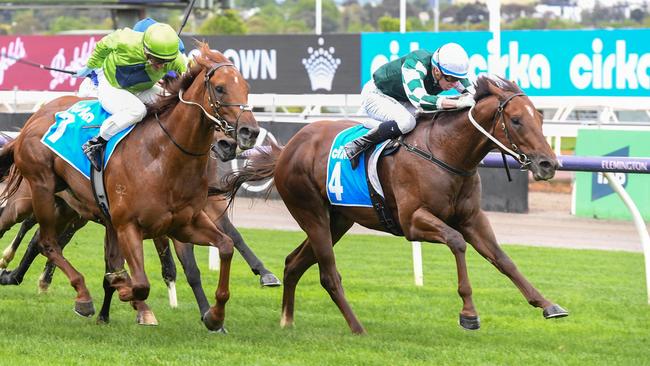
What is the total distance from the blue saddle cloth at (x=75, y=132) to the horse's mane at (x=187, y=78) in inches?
17.6

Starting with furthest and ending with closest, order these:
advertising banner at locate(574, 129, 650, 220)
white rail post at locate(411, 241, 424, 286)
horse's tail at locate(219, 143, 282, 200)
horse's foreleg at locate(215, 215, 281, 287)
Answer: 1. advertising banner at locate(574, 129, 650, 220)
2. white rail post at locate(411, 241, 424, 286)
3. horse's tail at locate(219, 143, 282, 200)
4. horse's foreleg at locate(215, 215, 281, 287)

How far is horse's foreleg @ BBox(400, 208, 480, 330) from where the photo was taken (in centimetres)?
647

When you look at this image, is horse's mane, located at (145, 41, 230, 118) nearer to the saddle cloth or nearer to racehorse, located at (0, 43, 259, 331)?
racehorse, located at (0, 43, 259, 331)

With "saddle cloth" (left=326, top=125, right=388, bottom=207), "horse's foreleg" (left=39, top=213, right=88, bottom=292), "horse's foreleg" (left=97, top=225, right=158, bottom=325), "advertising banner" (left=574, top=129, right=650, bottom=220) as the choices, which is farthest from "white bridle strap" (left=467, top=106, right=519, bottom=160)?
"advertising banner" (left=574, top=129, right=650, bottom=220)

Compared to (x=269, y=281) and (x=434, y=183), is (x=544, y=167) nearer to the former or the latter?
(x=434, y=183)

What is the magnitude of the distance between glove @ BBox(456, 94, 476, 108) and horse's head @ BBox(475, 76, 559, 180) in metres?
0.08

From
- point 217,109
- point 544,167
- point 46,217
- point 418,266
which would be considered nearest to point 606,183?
point 418,266

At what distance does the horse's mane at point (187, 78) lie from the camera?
22.1 feet

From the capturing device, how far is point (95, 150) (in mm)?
7051

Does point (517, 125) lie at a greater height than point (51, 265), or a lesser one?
greater

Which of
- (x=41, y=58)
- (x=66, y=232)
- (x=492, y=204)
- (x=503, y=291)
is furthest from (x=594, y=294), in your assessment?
(x=41, y=58)

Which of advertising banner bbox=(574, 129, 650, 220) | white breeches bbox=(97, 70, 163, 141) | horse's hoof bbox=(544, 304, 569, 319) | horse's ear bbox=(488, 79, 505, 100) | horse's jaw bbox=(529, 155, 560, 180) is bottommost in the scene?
advertising banner bbox=(574, 129, 650, 220)

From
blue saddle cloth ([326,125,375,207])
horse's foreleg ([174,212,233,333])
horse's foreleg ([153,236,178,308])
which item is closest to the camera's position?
horse's foreleg ([174,212,233,333])

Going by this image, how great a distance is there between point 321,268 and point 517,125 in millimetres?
1726
